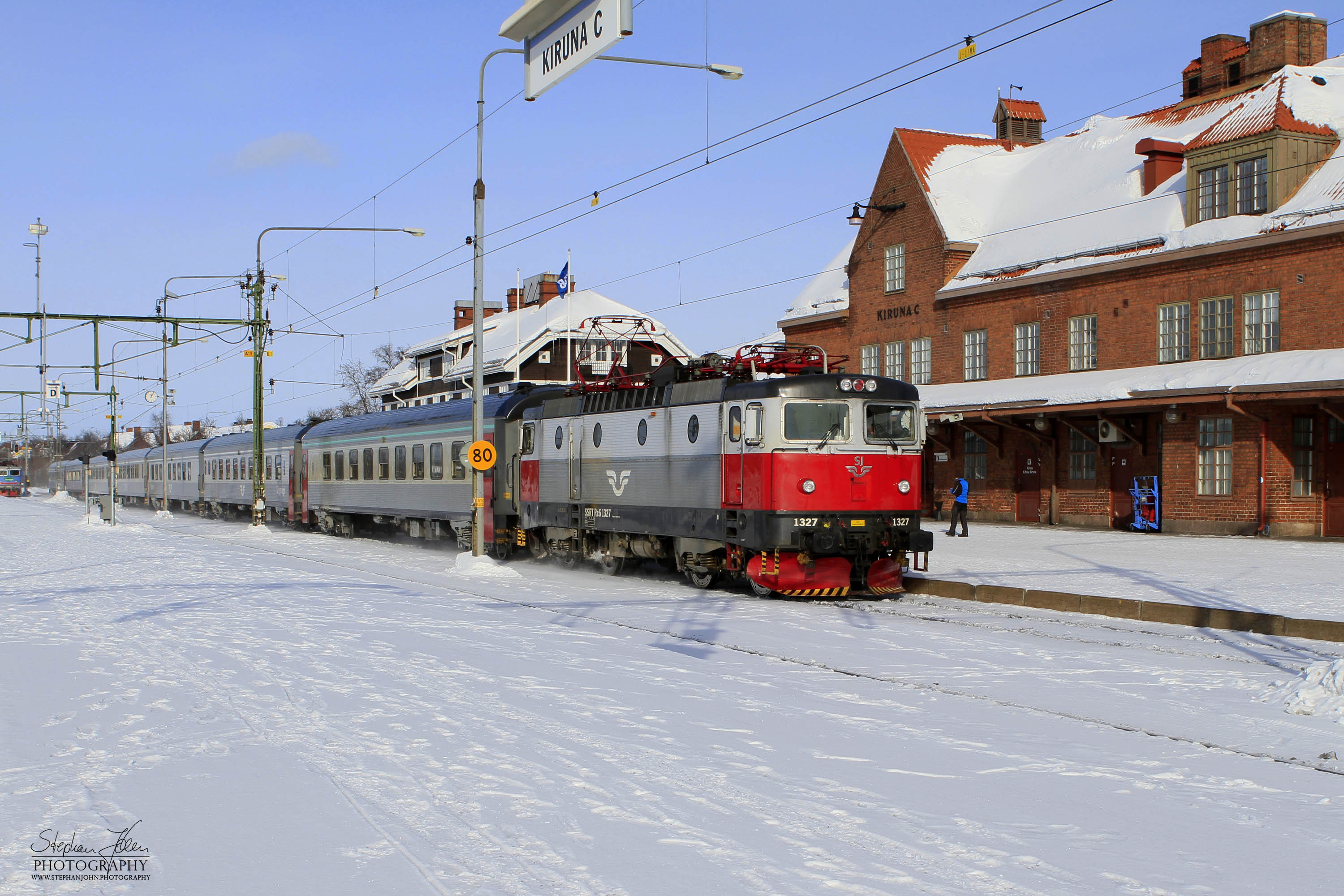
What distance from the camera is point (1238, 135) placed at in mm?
27922

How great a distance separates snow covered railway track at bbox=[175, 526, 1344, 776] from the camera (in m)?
7.16

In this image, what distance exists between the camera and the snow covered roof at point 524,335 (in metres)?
55.3

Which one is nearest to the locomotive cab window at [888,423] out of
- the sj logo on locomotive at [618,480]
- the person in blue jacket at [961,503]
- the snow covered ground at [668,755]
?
the snow covered ground at [668,755]

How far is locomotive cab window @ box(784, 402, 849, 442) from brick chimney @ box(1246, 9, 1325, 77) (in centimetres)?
2202

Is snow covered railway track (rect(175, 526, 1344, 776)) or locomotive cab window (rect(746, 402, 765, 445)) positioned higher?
locomotive cab window (rect(746, 402, 765, 445))

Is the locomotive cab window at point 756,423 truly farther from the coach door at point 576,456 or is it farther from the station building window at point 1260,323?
the station building window at point 1260,323

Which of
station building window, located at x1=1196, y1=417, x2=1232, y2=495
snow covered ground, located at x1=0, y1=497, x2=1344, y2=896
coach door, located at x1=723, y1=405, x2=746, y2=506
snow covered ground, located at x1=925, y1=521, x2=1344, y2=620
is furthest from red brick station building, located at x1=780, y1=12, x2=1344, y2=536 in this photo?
snow covered ground, located at x1=0, y1=497, x2=1344, y2=896

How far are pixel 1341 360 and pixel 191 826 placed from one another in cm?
2408

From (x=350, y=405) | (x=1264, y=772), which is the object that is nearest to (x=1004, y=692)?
(x=1264, y=772)

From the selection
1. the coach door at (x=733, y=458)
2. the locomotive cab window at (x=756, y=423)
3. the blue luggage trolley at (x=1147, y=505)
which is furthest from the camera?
the blue luggage trolley at (x=1147, y=505)

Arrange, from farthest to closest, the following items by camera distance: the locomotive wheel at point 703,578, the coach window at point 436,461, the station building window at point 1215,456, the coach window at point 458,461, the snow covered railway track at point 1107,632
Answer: the coach window at point 436,461 → the station building window at point 1215,456 → the coach window at point 458,461 → the locomotive wheel at point 703,578 → the snow covered railway track at point 1107,632

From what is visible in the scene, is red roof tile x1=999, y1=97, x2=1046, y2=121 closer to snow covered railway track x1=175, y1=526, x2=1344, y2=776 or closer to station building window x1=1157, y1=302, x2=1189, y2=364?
station building window x1=1157, y1=302, x2=1189, y2=364

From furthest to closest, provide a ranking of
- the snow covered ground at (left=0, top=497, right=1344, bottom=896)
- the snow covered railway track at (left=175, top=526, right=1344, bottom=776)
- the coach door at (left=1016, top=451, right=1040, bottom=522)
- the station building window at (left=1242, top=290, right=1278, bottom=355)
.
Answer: the coach door at (left=1016, top=451, right=1040, bottom=522)
the station building window at (left=1242, top=290, right=1278, bottom=355)
the snow covered railway track at (left=175, top=526, right=1344, bottom=776)
the snow covered ground at (left=0, top=497, right=1344, bottom=896)

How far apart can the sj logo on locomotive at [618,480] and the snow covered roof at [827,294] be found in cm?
2132
